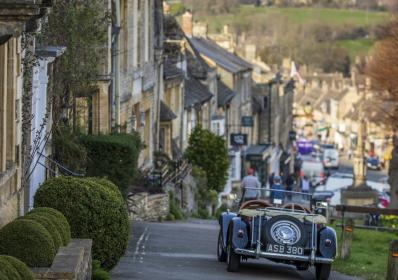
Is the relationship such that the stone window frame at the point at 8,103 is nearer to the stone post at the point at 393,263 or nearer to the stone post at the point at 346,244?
the stone post at the point at 393,263

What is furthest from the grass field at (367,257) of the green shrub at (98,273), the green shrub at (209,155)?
the green shrub at (209,155)

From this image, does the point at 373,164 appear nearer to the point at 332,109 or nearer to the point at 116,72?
the point at 332,109

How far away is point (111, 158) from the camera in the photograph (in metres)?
29.7

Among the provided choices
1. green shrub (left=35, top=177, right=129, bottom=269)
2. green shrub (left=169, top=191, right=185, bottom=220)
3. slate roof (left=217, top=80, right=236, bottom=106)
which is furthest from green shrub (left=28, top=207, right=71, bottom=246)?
slate roof (left=217, top=80, right=236, bottom=106)

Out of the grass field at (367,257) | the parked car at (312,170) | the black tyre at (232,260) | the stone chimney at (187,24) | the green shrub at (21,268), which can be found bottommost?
the parked car at (312,170)

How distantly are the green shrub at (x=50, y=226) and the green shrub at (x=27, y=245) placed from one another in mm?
501

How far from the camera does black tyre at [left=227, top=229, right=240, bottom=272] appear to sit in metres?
21.8

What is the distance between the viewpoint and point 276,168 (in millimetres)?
87000

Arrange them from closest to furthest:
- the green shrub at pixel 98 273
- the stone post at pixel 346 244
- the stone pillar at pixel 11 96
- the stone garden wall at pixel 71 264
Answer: the stone garden wall at pixel 71 264 < the stone pillar at pixel 11 96 < the green shrub at pixel 98 273 < the stone post at pixel 346 244

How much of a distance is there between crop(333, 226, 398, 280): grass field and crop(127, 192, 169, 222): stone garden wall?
498 centimetres

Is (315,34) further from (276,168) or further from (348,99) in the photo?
(276,168)

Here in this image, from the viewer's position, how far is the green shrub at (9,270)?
12.5m

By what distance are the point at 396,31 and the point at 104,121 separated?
931 inches

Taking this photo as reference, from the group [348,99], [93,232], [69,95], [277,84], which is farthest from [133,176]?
[348,99]
